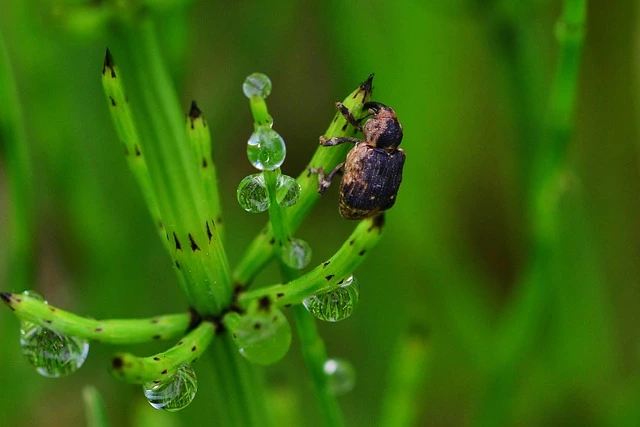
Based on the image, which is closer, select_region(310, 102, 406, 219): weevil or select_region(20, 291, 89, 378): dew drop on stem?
select_region(20, 291, 89, 378): dew drop on stem

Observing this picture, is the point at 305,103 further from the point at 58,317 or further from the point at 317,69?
the point at 58,317

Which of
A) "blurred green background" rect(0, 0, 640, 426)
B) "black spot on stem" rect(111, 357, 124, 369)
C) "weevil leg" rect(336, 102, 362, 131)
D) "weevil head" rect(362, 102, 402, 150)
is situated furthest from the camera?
"blurred green background" rect(0, 0, 640, 426)

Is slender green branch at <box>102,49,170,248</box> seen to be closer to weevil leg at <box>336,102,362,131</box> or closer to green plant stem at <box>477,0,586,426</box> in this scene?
weevil leg at <box>336,102,362,131</box>

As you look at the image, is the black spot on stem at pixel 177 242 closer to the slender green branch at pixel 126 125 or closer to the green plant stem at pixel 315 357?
the slender green branch at pixel 126 125

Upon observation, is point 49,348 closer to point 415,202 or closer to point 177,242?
point 177,242

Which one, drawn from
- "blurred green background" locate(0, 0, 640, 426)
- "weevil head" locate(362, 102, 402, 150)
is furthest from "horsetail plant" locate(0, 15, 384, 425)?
"blurred green background" locate(0, 0, 640, 426)

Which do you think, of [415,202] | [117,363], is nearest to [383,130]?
[117,363]
